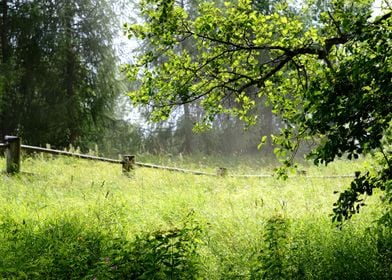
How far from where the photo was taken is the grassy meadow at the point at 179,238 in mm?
4305

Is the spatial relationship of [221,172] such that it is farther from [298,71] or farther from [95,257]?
[95,257]

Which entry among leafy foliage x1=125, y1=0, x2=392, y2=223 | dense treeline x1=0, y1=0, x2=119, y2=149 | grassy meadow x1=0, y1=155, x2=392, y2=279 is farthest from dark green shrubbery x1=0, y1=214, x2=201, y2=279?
dense treeline x1=0, y1=0, x2=119, y2=149

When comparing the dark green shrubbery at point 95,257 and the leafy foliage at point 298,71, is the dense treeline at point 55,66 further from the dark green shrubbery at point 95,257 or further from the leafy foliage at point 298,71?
the dark green shrubbery at point 95,257

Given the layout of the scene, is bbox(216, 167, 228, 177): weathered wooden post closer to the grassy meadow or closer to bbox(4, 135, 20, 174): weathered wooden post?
the grassy meadow

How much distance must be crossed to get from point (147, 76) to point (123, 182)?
18.1 ft

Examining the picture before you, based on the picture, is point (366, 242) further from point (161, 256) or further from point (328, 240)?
point (161, 256)

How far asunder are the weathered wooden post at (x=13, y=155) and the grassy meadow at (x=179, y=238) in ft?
5.26

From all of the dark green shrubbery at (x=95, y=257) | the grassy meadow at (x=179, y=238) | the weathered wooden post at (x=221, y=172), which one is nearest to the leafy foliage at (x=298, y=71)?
the grassy meadow at (x=179, y=238)

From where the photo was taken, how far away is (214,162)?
25.2 m

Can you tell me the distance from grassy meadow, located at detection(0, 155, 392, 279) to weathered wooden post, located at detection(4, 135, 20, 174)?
1.60 meters

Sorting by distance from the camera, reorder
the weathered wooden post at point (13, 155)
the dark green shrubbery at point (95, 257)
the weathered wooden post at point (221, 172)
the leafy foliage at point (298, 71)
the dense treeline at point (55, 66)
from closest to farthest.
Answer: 1. the leafy foliage at point (298, 71)
2. the dark green shrubbery at point (95, 257)
3. the weathered wooden post at point (13, 155)
4. the weathered wooden post at point (221, 172)
5. the dense treeline at point (55, 66)

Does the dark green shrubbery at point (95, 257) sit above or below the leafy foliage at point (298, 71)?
below

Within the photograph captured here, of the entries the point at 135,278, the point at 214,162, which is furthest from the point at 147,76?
the point at 214,162

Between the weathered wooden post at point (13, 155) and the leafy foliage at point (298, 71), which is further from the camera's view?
the weathered wooden post at point (13, 155)
